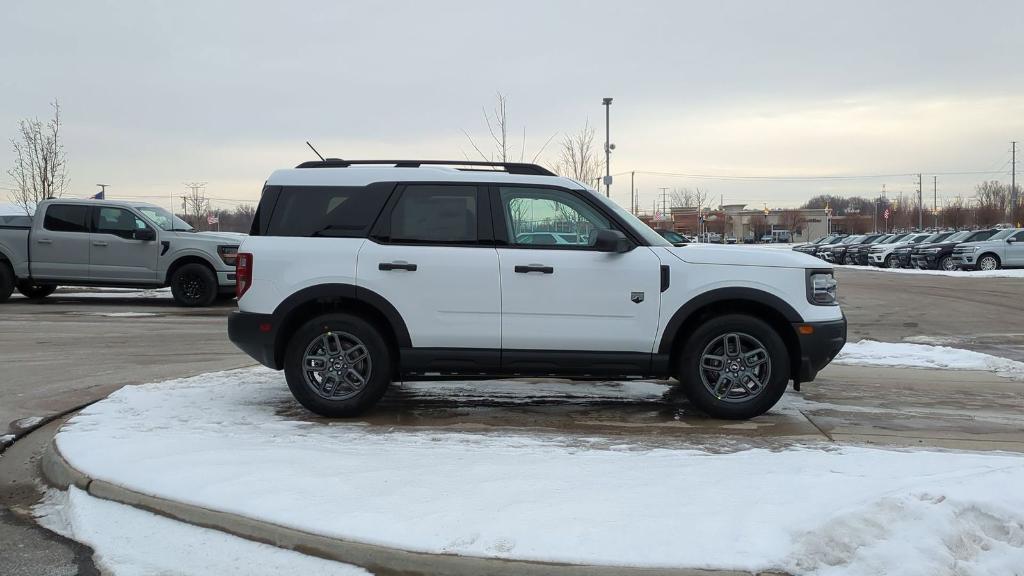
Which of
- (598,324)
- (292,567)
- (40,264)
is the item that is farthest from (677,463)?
(40,264)

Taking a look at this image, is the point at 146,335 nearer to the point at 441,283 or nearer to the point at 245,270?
the point at 245,270

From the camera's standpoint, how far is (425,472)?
4906 millimetres

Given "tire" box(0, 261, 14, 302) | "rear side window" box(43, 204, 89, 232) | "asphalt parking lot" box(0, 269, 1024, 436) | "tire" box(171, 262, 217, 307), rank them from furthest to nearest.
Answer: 1. "tire" box(0, 261, 14, 302)
2. "rear side window" box(43, 204, 89, 232)
3. "tire" box(171, 262, 217, 307)
4. "asphalt parking lot" box(0, 269, 1024, 436)

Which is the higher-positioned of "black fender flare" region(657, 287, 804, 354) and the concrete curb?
"black fender flare" region(657, 287, 804, 354)

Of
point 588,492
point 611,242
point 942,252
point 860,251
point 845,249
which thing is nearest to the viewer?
point 588,492

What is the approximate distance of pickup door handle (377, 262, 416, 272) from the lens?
6.20 m

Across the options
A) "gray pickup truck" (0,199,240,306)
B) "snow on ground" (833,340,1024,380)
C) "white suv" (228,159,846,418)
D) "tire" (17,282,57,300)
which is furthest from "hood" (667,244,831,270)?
"tire" (17,282,57,300)

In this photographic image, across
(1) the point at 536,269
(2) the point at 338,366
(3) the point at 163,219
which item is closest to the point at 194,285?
(3) the point at 163,219

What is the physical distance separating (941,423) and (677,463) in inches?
109

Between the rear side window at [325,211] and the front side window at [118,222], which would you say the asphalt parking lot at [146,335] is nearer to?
the front side window at [118,222]

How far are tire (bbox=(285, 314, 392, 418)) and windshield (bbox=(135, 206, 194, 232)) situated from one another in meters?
11.2

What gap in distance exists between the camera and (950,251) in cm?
3123

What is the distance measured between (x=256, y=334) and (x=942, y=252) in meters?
31.4

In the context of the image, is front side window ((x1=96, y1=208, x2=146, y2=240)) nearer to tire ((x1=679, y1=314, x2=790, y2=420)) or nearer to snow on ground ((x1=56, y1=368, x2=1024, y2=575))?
snow on ground ((x1=56, y1=368, x2=1024, y2=575))
